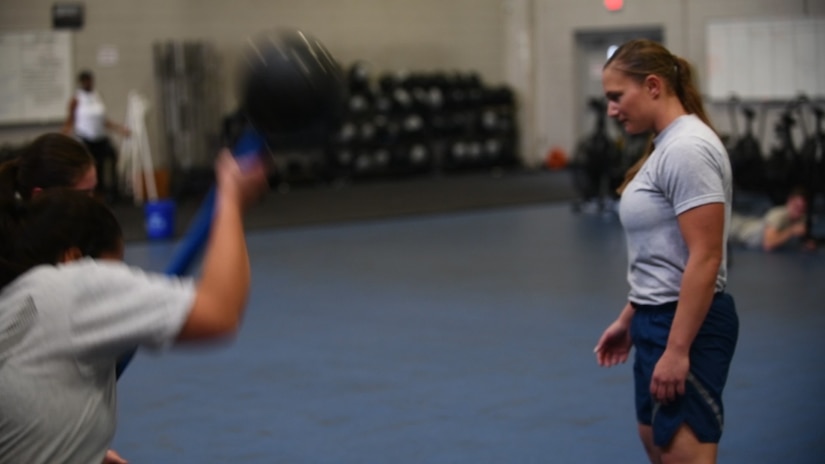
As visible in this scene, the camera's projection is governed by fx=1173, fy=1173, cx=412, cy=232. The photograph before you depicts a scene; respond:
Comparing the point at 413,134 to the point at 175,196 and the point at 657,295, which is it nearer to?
the point at 175,196

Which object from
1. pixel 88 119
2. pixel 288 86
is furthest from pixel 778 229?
pixel 288 86

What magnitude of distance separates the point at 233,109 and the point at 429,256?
6240mm

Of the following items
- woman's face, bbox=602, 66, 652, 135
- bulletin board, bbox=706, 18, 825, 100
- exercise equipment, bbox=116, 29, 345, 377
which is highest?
exercise equipment, bbox=116, 29, 345, 377

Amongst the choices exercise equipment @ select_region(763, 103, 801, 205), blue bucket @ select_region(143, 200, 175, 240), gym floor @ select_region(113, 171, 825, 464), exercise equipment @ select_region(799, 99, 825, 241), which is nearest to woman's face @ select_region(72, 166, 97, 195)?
gym floor @ select_region(113, 171, 825, 464)

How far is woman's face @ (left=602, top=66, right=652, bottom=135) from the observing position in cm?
266

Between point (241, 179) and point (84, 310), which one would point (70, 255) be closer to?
point (84, 310)

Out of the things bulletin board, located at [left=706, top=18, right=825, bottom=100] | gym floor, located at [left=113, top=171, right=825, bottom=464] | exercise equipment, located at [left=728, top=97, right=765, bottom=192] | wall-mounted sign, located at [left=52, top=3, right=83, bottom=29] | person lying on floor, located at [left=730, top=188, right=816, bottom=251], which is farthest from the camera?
bulletin board, located at [left=706, top=18, right=825, bottom=100]

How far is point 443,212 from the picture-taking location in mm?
12320

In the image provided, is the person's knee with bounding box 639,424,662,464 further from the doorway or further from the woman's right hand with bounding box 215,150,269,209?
the doorway

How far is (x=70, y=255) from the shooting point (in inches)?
73.7

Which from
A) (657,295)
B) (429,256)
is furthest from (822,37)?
(657,295)

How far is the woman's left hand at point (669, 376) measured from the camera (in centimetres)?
257

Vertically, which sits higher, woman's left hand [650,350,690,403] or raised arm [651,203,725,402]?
raised arm [651,203,725,402]

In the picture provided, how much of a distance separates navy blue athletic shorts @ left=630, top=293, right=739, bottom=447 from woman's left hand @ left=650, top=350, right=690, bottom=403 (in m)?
0.03
